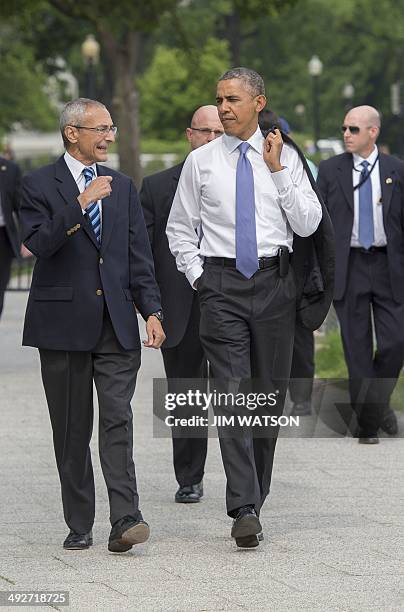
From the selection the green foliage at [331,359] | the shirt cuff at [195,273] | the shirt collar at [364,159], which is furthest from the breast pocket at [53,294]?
the green foliage at [331,359]

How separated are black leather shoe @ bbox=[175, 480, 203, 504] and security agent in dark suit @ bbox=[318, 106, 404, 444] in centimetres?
202

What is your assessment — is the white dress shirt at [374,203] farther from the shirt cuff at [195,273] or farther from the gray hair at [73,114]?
the gray hair at [73,114]

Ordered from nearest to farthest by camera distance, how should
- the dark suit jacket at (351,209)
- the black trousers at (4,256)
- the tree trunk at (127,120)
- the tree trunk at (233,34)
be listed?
the dark suit jacket at (351,209) → the black trousers at (4,256) → the tree trunk at (127,120) → the tree trunk at (233,34)

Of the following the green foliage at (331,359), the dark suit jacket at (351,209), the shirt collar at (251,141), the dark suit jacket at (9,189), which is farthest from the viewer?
the dark suit jacket at (9,189)

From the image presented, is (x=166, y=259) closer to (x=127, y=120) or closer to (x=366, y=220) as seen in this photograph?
(x=366, y=220)

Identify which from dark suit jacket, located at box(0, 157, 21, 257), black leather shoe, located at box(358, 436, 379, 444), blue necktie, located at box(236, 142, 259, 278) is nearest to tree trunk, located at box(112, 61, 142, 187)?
dark suit jacket, located at box(0, 157, 21, 257)

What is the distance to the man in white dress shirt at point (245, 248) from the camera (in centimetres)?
722

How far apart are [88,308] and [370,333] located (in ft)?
11.7

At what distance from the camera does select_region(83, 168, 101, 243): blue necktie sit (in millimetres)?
7227

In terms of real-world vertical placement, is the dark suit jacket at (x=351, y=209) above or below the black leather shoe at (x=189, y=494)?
above

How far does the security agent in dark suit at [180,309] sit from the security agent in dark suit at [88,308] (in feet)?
Answer: 3.46

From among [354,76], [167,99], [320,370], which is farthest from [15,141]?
[320,370]

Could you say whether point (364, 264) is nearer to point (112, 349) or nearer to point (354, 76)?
point (112, 349)

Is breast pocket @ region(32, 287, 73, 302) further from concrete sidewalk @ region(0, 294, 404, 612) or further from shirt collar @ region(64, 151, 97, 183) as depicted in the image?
concrete sidewalk @ region(0, 294, 404, 612)
